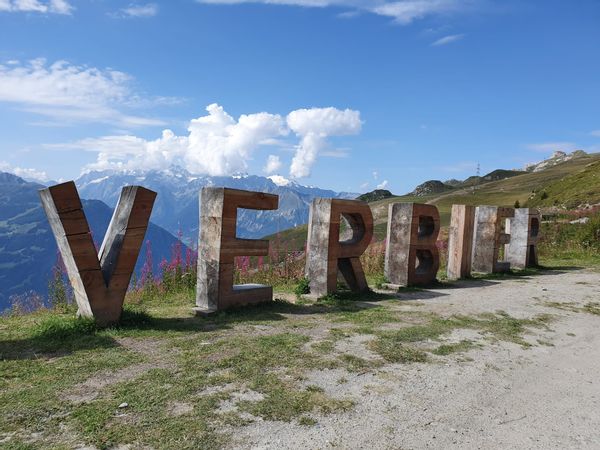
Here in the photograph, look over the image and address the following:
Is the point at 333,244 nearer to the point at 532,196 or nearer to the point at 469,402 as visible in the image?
the point at 469,402

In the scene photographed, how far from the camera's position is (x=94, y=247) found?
6.73 meters

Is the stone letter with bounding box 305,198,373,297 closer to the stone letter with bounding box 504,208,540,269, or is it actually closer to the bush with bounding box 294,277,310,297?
the bush with bounding box 294,277,310,297

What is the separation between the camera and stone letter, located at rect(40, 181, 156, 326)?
259 inches

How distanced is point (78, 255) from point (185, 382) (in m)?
2.95

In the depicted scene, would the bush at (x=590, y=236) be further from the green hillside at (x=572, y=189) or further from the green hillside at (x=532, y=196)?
the green hillside at (x=572, y=189)

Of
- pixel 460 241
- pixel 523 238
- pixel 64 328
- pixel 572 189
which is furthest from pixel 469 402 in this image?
pixel 572 189

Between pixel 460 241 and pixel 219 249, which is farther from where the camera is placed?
pixel 460 241

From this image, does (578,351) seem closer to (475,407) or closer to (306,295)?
(475,407)

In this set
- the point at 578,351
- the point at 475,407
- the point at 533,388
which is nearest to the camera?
the point at 475,407

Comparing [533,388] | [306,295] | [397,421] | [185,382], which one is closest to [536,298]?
[306,295]

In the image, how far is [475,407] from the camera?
446 cm

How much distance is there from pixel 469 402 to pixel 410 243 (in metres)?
7.41

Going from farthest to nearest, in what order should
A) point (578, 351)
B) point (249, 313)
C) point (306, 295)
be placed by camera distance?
1. point (306, 295)
2. point (249, 313)
3. point (578, 351)

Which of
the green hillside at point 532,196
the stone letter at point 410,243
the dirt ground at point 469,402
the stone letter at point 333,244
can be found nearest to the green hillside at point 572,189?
the green hillside at point 532,196
